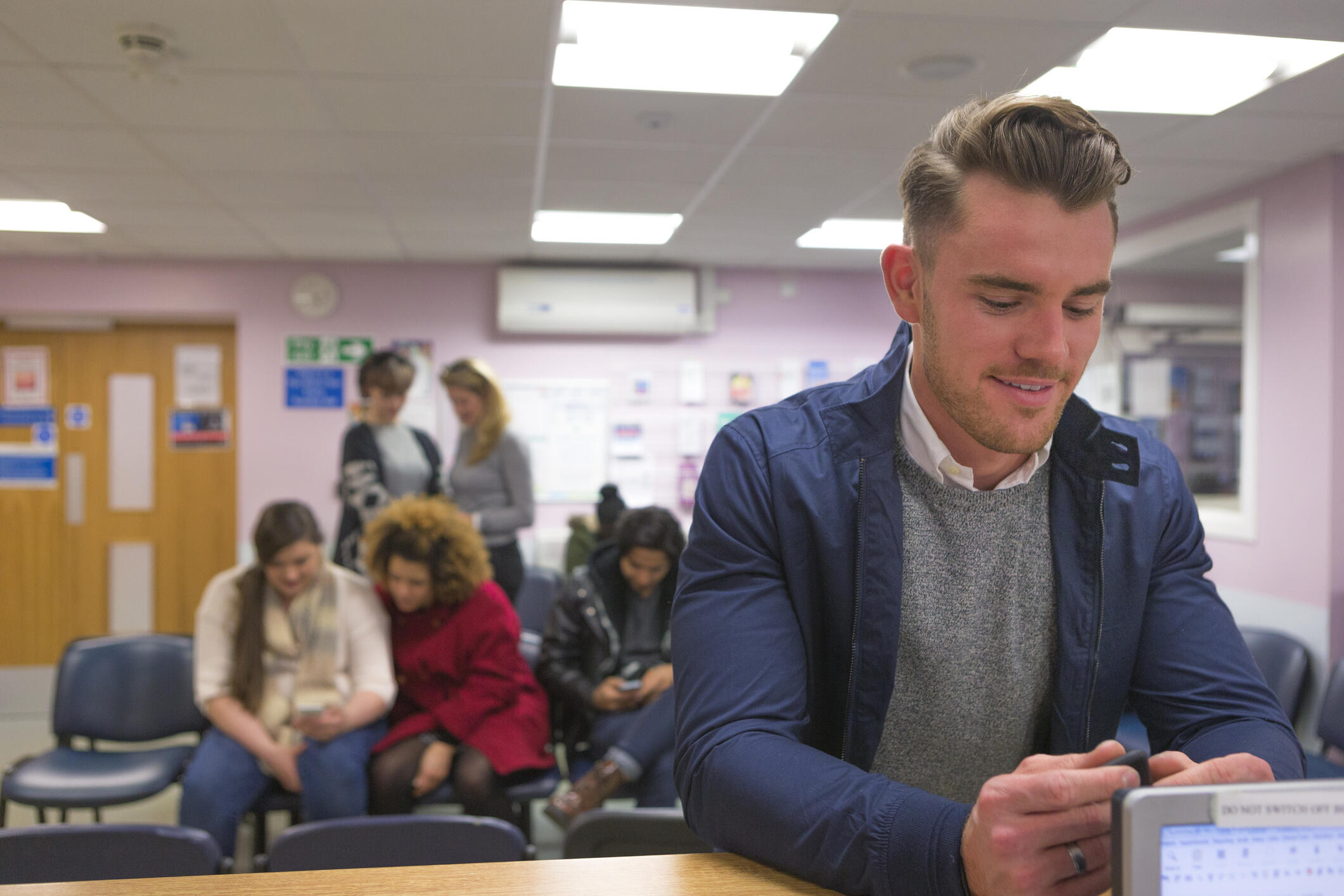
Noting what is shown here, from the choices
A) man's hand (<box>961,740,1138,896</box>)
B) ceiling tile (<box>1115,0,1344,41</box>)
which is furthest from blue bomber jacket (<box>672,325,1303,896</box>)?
ceiling tile (<box>1115,0,1344,41</box>)

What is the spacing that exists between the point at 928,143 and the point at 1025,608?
1.57 feet

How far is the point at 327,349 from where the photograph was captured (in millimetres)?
5531

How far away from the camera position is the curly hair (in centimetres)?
292

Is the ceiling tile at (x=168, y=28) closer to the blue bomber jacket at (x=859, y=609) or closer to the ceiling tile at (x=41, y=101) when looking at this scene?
the ceiling tile at (x=41, y=101)

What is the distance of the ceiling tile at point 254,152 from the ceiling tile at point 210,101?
82mm

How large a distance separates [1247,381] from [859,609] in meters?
3.59

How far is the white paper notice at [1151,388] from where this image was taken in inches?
182

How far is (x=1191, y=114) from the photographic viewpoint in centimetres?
300

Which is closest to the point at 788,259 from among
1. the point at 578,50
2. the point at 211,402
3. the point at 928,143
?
the point at 578,50

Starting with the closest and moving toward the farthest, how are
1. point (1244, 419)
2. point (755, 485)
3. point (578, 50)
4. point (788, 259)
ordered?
point (755, 485) → point (578, 50) → point (1244, 419) → point (788, 259)

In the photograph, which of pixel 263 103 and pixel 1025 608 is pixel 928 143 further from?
pixel 263 103

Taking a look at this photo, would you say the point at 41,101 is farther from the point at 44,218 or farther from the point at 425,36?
the point at 44,218

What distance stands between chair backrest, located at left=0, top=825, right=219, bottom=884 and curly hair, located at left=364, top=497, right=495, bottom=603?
128cm

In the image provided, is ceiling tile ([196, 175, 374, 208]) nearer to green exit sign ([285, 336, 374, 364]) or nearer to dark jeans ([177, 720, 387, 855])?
green exit sign ([285, 336, 374, 364])
